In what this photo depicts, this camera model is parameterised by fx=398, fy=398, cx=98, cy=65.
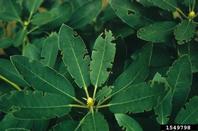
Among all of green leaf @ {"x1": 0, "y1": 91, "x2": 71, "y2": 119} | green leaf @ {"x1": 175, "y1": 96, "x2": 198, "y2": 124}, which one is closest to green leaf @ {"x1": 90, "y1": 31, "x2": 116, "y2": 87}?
green leaf @ {"x1": 0, "y1": 91, "x2": 71, "y2": 119}

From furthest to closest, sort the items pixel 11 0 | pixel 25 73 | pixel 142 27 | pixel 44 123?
pixel 11 0
pixel 142 27
pixel 44 123
pixel 25 73

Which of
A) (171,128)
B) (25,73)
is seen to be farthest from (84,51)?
(171,128)

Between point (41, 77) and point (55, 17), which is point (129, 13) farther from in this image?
point (41, 77)

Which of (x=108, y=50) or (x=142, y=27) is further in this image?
(x=142, y=27)

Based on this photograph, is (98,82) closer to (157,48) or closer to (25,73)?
(25,73)

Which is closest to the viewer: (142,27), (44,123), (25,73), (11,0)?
(25,73)

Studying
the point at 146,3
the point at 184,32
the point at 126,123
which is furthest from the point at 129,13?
the point at 126,123

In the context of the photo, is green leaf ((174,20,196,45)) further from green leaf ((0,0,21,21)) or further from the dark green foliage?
green leaf ((0,0,21,21))
